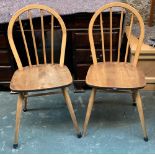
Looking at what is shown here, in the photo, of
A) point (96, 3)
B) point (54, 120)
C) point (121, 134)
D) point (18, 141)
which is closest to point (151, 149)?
point (121, 134)

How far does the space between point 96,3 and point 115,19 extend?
0.24 metres

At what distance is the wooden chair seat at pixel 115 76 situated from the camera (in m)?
1.68

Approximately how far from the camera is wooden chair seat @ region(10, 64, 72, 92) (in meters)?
1.69

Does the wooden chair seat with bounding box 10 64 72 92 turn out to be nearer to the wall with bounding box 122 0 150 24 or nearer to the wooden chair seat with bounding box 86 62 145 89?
the wooden chair seat with bounding box 86 62 145 89

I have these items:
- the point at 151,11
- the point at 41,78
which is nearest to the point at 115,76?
the point at 41,78

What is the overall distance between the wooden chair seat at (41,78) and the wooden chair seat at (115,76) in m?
0.17

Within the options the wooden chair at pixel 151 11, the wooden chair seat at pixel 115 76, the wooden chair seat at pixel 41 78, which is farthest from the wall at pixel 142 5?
the wooden chair seat at pixel 41 78

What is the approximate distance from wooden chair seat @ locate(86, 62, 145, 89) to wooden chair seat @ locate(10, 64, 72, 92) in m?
0.17

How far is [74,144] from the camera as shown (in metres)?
1.79

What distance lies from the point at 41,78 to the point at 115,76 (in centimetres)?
49

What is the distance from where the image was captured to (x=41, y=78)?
70.5 inches

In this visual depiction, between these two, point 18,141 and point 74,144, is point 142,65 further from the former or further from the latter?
point 18,141

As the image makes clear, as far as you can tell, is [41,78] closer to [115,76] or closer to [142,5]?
[115,76]

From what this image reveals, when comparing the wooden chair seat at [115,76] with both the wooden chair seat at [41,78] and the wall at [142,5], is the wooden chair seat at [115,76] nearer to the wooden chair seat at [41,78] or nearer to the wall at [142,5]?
the wooden chair seat at [41,78]
